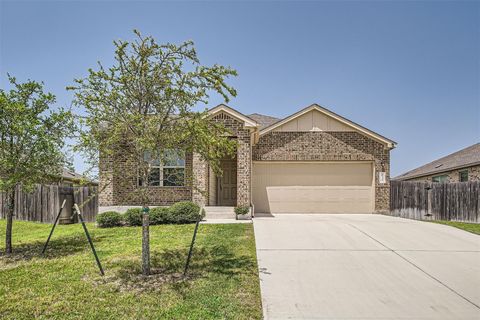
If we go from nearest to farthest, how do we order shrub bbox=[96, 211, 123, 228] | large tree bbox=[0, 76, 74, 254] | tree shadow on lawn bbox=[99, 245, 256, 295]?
tree shadow on lawn bbox=[99, 245, 256, 295] < large tree bbox=[0, 76, 74, 254] < shrub bbox=[96, 211, 123, 228]

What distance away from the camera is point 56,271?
5.91 meters

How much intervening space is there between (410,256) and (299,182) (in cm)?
813

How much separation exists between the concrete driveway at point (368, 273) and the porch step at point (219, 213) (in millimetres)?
3131

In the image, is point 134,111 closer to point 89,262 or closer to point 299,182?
point 89,262

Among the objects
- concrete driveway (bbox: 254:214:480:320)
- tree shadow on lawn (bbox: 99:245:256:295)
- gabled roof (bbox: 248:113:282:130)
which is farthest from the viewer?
gabled roof (bbox: 248:113:282:130)

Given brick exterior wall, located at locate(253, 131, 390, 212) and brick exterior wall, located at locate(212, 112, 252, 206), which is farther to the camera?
brick exterior wall, located at locate(253, 131, 390, 212)

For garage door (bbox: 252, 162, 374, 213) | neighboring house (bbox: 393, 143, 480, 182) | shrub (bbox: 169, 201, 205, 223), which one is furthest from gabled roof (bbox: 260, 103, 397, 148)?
shrub (bbox: 169, 201, 205, 223)

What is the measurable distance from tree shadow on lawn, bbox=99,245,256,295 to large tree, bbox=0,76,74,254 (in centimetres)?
312

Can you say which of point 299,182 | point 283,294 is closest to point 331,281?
point 283,294

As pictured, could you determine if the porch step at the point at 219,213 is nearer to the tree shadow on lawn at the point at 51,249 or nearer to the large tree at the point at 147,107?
the tree shadow on lawn at the point at 51,249

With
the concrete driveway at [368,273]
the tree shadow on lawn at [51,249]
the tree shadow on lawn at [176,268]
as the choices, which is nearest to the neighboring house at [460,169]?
the concrete driveway at [368,273]

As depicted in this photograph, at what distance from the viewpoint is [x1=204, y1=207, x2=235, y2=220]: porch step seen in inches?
Answer: 492

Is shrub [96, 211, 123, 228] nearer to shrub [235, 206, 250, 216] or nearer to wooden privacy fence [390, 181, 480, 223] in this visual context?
shrub [235, 206, 250, 216]

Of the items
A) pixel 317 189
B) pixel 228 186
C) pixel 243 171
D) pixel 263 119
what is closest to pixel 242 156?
pixel 243 171
